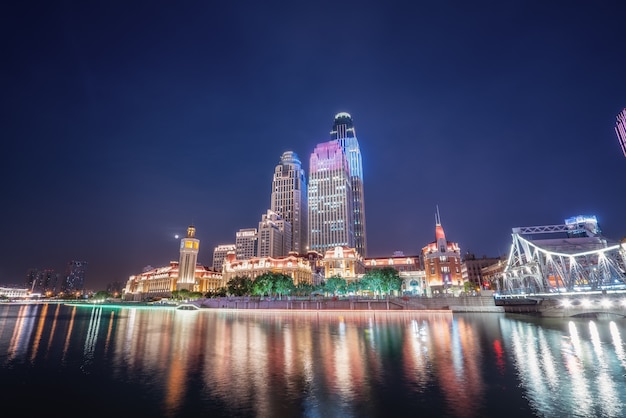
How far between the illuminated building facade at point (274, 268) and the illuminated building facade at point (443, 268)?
6221 cm

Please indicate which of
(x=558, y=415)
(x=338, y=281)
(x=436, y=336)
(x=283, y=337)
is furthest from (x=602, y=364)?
(x=338, y=281)

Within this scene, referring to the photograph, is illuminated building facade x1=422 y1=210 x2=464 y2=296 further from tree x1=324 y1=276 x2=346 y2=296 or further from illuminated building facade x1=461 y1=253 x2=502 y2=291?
illuminated building facade x1=461 y1=253 x2=502 y2=291

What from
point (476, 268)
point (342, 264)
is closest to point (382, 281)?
point (342, 264)

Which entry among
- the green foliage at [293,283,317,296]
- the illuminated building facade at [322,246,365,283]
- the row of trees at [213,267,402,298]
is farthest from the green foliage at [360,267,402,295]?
the illuminated building facade at [322,246,365,283]

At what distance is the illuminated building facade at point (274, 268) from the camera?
16525 cm

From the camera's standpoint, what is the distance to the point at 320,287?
438 ft

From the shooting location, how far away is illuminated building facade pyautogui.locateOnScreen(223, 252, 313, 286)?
542ft

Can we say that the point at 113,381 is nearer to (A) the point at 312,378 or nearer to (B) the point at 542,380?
(A) the point at 312,378

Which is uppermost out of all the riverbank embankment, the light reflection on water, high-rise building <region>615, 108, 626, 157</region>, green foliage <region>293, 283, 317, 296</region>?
high-rise building <region>615, 108, 626, 157</region>

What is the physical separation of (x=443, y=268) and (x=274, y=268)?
81.8m

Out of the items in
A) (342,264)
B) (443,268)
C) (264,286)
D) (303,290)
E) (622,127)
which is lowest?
(303,290)

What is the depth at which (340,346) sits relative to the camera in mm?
32656

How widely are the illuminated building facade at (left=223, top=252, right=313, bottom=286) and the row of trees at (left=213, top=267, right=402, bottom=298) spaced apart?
28.1 m

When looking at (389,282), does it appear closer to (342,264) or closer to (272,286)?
(272,286)
